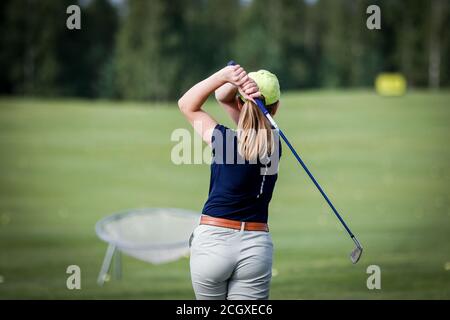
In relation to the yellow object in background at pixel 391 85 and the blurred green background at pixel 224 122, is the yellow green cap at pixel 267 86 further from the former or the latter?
the yellow object in background at pixel 391 85

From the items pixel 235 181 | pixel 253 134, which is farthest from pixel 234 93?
pixel 235 181

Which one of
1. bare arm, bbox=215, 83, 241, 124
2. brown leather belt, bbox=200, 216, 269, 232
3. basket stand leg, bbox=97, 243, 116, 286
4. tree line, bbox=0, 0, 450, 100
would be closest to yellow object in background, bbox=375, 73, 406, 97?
tree line, bbox=0, 0, 450, 100

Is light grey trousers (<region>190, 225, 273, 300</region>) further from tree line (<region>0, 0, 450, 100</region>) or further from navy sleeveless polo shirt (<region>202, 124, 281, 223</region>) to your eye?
tree line (<region>0, 0, 450, 100</region>)

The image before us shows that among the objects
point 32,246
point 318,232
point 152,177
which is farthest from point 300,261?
point 152,177

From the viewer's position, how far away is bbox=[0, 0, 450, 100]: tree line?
25578mm

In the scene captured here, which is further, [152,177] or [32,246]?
[152,177]

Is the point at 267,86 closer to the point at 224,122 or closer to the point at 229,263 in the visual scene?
the point at 229,263

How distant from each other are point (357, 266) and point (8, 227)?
548 centimetres

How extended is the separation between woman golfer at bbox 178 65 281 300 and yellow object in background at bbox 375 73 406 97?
20.6m

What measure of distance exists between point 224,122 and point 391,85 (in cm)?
853

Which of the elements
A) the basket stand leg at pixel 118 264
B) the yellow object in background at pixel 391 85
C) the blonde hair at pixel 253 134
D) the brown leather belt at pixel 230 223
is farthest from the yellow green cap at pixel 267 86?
the yellow object in background at pixel 391 85

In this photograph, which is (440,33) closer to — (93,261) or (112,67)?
(112,67)

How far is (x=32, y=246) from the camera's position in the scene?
924cm

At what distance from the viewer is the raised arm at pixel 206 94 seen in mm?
3000
